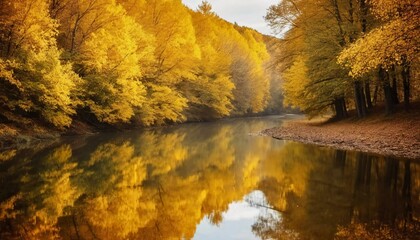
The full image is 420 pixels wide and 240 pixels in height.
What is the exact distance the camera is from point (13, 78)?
1510 centimetres

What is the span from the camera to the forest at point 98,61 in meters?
15.9

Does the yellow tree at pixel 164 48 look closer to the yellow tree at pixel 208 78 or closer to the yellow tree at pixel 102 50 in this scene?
the yellow tree at pixel 102 50

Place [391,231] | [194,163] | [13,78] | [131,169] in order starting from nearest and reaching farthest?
[391,231]
[131,169]
[194,163]
[13,78]

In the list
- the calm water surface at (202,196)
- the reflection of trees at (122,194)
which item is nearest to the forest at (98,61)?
the reflection of trees at (122,194)

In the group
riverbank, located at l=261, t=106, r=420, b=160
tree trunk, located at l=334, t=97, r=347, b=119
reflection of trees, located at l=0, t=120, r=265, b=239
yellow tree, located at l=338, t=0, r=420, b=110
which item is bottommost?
reflection of trees, located at l=0, t=120, r=265, b=239

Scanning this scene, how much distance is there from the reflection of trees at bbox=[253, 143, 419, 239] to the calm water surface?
2 cm

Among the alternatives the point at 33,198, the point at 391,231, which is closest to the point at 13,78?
the point at 33,198

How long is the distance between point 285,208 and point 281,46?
2053 centimetres

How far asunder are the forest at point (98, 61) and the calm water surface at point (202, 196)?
495 centimetres

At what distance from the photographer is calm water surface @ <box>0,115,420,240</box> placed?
17.5 ft

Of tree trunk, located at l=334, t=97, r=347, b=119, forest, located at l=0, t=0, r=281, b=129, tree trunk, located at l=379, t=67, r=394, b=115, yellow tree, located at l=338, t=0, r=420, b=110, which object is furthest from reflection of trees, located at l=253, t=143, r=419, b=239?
tree trunk, located at l=334, t=97, r=347, b=119

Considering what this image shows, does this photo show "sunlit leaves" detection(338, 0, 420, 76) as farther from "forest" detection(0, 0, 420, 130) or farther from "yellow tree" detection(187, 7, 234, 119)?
"yellow tree" detection(187, 7, 234, 119)

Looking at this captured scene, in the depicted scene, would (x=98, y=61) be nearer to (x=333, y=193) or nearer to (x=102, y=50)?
(x=102, y=50)

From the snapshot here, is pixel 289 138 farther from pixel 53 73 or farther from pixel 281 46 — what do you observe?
pixel 53 73
